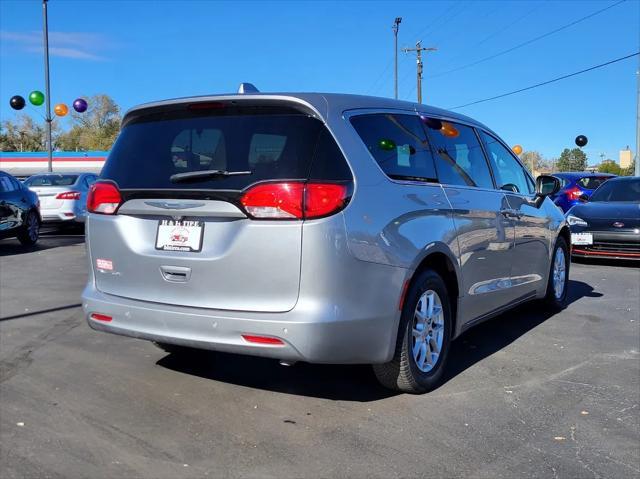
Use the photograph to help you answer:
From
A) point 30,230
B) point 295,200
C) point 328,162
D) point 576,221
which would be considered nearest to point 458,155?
point 328,162

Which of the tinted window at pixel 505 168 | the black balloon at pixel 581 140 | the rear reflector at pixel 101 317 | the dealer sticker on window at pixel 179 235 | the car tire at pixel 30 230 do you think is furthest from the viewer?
the black balloon at pixel 581 140

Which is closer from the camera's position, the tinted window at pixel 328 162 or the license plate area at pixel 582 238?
the tinted window at pixel 328 162

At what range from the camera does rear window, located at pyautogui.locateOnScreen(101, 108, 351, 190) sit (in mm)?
3410

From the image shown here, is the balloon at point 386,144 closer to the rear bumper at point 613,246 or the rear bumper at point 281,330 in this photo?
the rear bumper at point 281,330

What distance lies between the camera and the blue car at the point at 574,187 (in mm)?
14727

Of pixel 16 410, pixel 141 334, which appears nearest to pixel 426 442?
pixel 141 334

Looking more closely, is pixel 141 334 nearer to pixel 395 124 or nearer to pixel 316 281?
pixel 316 281

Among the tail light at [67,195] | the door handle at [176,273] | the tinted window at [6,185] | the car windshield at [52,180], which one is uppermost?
the car windshield at [52,180]

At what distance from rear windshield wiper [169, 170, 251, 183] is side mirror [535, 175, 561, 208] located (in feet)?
12.0

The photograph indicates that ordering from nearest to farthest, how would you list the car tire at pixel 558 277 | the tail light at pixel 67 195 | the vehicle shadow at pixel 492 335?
the vehicle shadow at pixel 492 335, the car tire at pixel 558 277, the tail light at pixel 67 195

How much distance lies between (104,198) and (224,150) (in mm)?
914

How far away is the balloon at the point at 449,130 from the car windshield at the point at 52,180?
39.6ft

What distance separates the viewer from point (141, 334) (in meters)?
3.75

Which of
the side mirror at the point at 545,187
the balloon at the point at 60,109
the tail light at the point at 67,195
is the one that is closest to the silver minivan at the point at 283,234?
the side mirror at the point at 545,187
